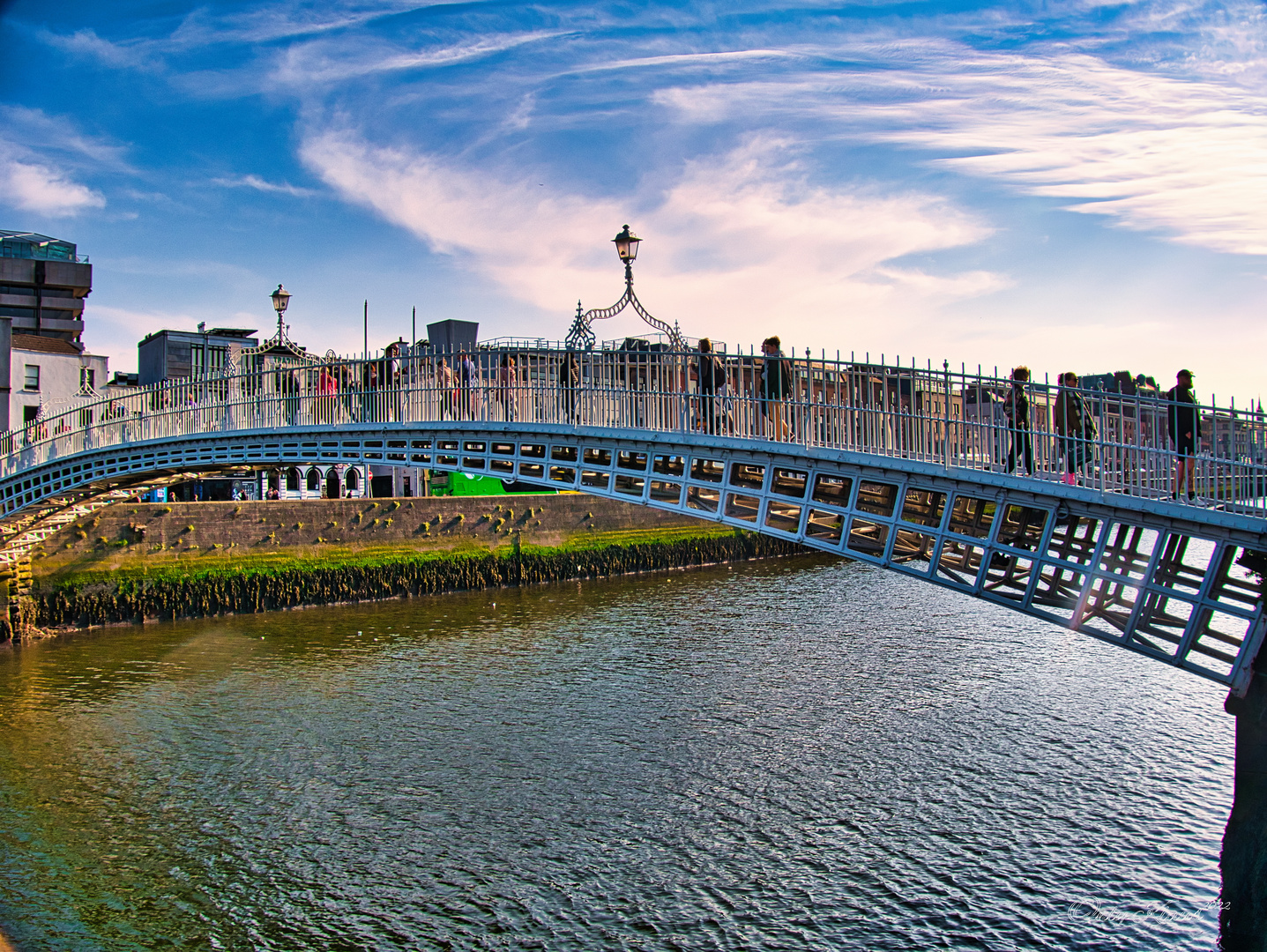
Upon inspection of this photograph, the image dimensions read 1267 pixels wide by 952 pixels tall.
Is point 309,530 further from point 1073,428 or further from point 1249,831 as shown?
point 1249,831

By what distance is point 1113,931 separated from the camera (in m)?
9.62

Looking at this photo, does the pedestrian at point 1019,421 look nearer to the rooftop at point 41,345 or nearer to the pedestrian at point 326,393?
the pedestrian at point 326,393

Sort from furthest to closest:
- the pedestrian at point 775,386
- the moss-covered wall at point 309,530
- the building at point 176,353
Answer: the building at point 176,353 → the moss-covered wall at point 309,530 → the pedestrian at point 775,386

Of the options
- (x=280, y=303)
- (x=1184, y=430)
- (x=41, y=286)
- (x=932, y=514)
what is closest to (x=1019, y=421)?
(x=1184, y=430)

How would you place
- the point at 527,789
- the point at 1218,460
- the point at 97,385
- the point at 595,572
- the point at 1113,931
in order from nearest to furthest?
the point at 1218,460 < the point at 1113,931 < the point at 527,789 < the point at 595,572 < the point at 97,385

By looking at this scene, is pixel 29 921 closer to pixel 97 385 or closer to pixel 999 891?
pixel 999 891

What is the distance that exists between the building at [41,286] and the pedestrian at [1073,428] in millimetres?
74912

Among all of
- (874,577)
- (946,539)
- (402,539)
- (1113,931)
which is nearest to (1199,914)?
(1113,931)

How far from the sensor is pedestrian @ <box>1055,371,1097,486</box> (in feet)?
32.9

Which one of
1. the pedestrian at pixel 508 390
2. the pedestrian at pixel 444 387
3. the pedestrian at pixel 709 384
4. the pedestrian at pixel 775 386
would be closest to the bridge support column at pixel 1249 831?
the pedestrian at pixel 775 386

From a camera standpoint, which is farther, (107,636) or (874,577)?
(874,577)

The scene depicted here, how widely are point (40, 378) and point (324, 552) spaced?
20.9 meters

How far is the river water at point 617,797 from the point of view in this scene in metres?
10.1

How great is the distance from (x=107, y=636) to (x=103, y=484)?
4.18 metres
